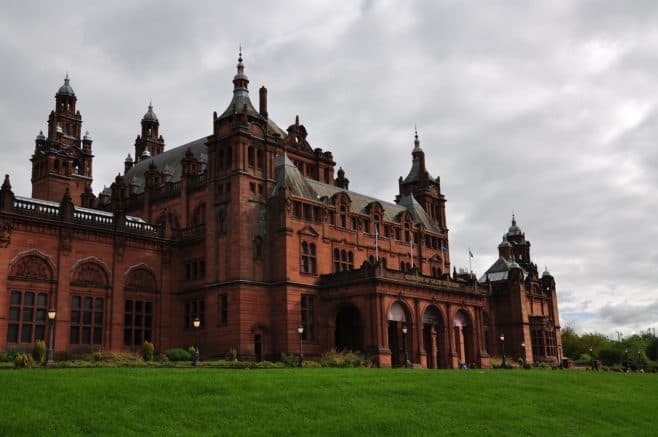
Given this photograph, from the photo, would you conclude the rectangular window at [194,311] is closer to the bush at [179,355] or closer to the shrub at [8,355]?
the bush at [179,355]

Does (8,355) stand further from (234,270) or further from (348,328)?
(348,328)

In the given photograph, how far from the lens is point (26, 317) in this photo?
54.7 metres

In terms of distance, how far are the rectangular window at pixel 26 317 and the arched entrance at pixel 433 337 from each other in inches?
1330

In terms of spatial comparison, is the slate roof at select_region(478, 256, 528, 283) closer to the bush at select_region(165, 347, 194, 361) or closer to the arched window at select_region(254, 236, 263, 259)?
the arched window at select_region(254, 236, 263, 259)

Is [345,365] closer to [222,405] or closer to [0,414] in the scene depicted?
[222,405]

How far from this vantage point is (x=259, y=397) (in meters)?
28.3

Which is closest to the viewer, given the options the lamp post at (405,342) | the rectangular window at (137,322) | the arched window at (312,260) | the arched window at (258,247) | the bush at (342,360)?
the bush at (342,360)

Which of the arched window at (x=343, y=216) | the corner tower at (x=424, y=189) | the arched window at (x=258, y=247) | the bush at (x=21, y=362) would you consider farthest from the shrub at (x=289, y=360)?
the corner tower at (x=424, y=189)

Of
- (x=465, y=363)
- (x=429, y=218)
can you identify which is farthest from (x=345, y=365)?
(x=429, y=218)

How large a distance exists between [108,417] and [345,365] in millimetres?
32907

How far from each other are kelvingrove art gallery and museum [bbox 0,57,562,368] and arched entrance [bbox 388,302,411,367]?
0.17 metres

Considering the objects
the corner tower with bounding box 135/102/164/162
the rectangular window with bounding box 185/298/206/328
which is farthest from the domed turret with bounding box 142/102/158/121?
the rectangular window with bounding box 185/298/206/328

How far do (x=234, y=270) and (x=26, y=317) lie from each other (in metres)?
17.0

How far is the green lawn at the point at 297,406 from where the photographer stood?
23594 millimetres
